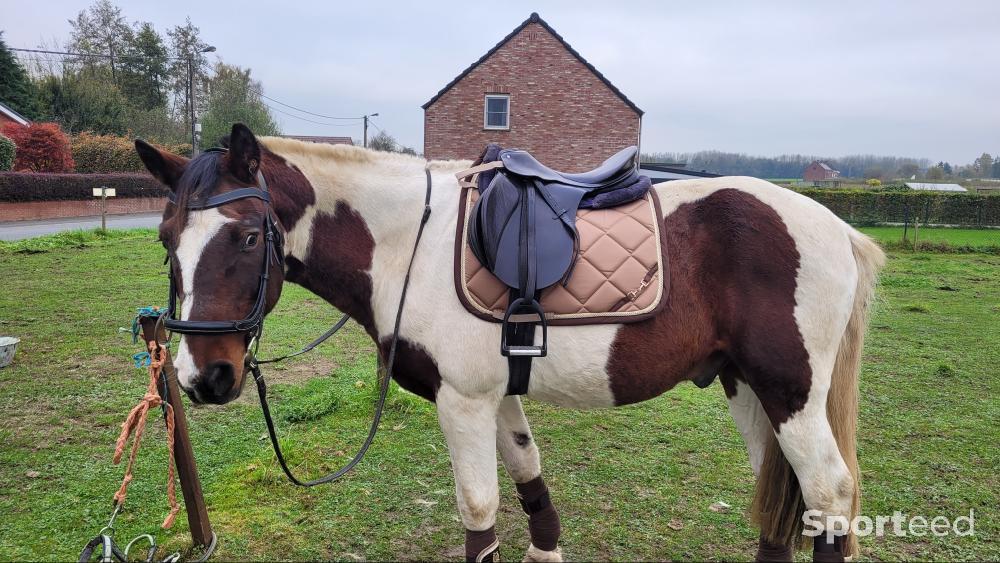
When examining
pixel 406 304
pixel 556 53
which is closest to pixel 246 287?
pixel 406 304

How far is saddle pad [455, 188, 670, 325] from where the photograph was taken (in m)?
2.18

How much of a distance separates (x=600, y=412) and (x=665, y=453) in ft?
2.99

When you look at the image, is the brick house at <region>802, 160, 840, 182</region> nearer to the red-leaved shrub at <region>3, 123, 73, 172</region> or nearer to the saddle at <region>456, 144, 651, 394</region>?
the red-leaved shrub at <region>3, 123, 73, 172</region>

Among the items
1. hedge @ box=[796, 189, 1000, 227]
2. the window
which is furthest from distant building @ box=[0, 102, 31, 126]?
hedge @ box=[796, 189, 1000, 227]

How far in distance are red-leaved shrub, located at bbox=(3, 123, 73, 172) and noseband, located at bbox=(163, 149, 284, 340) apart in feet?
100

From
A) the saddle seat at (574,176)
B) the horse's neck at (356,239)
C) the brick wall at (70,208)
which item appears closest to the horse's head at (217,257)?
the horse's neck at (356,239)

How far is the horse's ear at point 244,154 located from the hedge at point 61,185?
63.5 ft

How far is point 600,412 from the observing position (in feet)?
16.6

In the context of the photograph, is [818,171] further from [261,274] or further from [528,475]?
[261,274]

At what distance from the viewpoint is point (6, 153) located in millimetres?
22688

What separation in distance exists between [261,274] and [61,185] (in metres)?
27.2

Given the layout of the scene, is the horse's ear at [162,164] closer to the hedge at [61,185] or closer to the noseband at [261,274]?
the noseband at [261,274]

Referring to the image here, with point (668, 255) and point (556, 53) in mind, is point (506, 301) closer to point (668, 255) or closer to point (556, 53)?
point (668, 255)

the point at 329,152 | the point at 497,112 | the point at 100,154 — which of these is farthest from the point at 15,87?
the point at 329,152
